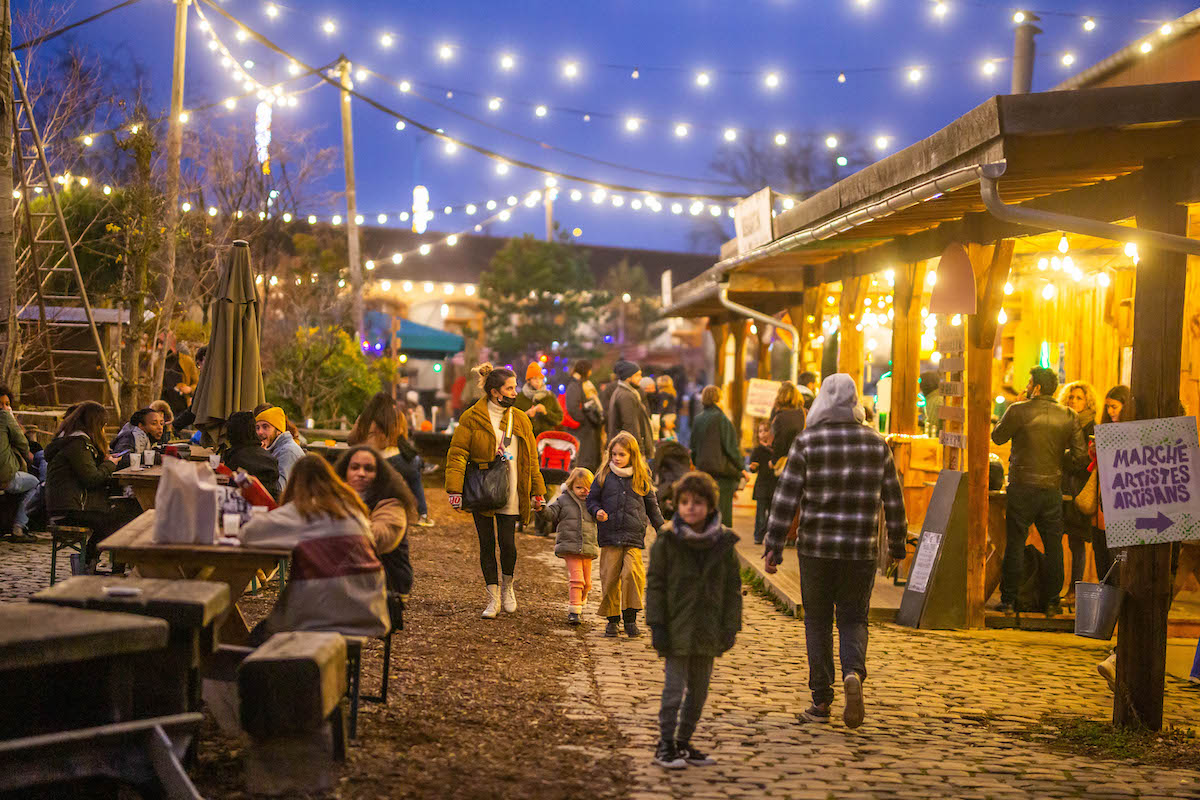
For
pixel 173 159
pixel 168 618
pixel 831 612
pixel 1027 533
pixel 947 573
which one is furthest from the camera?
pixel 173 159

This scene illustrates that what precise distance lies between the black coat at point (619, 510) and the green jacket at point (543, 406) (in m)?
5.88

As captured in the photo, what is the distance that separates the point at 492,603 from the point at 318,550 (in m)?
4.01

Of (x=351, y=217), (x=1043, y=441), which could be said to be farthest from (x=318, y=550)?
(x=351, y=217)

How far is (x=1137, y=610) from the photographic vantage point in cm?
688

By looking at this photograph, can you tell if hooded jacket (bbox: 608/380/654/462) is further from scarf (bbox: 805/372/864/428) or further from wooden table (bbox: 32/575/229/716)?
wooden table (bbox: 32/575/229/716)

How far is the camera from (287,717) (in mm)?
4656

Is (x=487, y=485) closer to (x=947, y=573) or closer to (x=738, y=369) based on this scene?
(x=947, y=573)

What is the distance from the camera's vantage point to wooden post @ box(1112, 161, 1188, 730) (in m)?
6.78

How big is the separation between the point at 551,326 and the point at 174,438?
33075 millimetres

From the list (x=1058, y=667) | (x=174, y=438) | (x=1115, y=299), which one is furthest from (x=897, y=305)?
(x=174, y=438)

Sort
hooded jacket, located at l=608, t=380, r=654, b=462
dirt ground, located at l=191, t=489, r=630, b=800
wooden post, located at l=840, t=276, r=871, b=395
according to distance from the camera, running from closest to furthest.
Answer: dirt ground, located at l=191, t=489, r=630, b=800, wooden post, located at l=840, t=276, r=871, b=395, hooded jacket, located at l=608, t=380, r=654, b=462

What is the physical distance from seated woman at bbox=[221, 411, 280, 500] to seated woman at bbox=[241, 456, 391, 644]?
3.50 m

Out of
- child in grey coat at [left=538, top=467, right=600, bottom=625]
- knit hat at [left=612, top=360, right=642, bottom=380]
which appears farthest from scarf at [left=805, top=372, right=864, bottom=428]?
knit hat at [left=612, top=360, right=642, bottom=380]

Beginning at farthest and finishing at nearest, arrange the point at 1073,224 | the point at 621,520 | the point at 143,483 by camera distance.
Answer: the point at 621,520
the point at 143,483
the point at 1073,224
